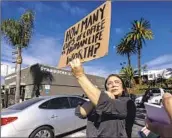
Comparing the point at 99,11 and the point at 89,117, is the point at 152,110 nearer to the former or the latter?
the point at 89,117

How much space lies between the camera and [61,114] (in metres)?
9.83

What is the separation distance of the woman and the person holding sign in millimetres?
337

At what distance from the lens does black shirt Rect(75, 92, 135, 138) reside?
132 inches

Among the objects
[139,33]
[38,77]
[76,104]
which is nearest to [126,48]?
[139,33]

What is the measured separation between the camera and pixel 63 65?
4762 millimetres

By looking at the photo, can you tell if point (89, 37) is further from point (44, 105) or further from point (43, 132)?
point (44, 105)

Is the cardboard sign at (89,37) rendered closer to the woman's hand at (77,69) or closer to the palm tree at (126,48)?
the woman's hand at (77,69)

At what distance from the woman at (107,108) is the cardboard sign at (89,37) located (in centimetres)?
40

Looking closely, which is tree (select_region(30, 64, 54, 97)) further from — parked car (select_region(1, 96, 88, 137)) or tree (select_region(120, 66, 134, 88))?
parked car (select_region(1, 96, 88, 137))

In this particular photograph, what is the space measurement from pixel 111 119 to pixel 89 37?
4.07 ft

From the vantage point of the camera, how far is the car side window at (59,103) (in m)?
9.80

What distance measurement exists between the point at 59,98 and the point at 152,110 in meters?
7.10

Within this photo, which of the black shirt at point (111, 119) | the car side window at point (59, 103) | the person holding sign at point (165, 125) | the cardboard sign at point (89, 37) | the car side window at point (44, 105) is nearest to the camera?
the person holding sign at point (165, 125)

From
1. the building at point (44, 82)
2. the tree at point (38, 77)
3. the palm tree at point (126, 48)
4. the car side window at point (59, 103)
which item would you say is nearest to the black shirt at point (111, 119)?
the car side window at point (59, 103)
